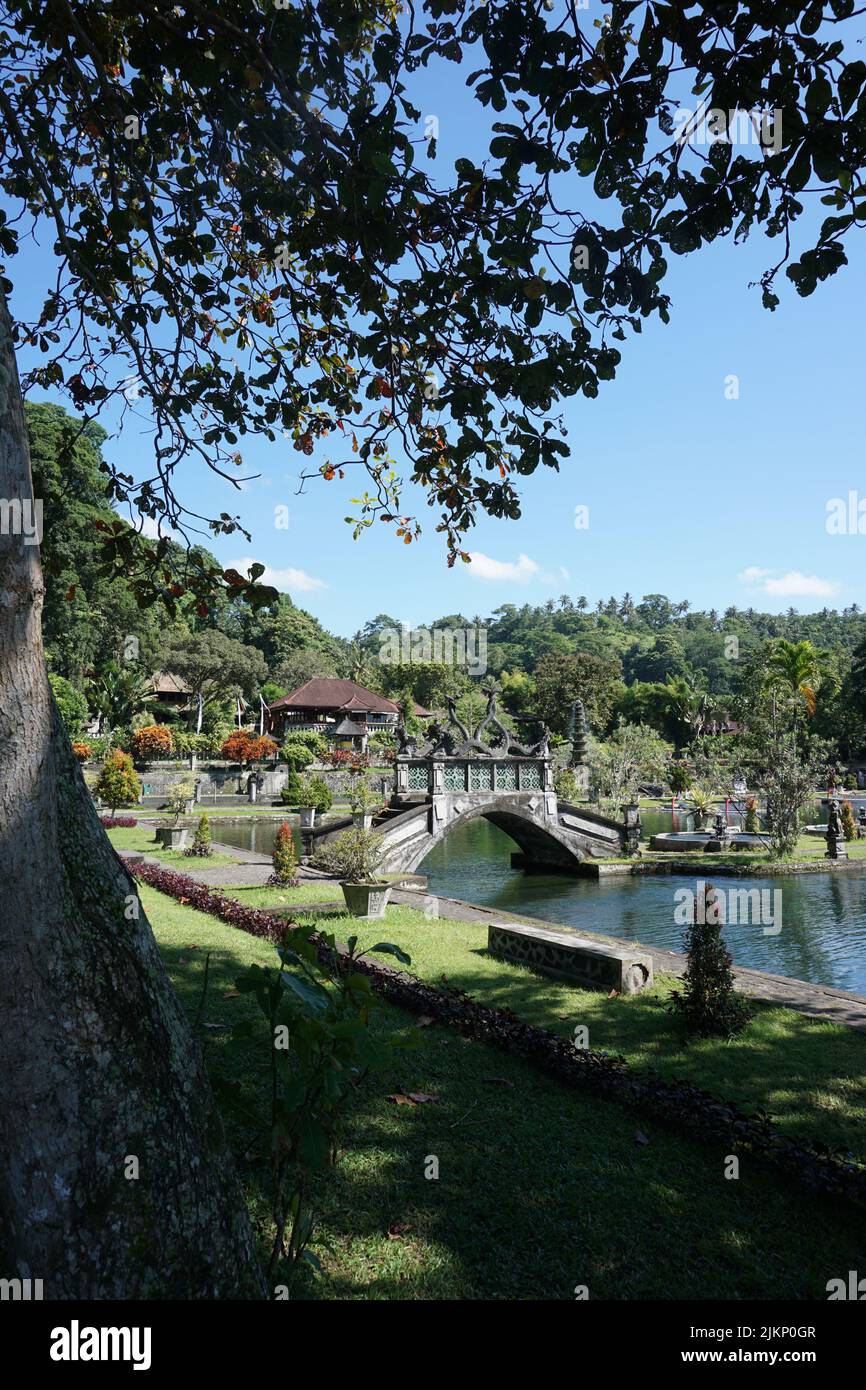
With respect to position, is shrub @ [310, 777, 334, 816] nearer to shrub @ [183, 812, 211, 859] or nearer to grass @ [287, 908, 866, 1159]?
shrub @ [183, 812, 211, 859]

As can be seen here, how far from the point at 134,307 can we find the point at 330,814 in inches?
1206

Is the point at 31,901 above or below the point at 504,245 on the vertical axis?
below

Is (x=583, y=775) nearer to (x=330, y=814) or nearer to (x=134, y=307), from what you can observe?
(x=330, y=814)

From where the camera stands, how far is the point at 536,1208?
13.1ft

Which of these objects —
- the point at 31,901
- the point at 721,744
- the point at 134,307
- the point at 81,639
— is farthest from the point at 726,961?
the point at 81,639

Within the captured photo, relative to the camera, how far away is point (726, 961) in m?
7.43

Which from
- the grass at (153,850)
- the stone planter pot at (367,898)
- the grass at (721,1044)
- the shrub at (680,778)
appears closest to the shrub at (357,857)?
the stone planter pot at (367,898)

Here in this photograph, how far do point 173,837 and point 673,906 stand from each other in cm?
1347

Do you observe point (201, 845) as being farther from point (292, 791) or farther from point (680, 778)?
point (680, 778)

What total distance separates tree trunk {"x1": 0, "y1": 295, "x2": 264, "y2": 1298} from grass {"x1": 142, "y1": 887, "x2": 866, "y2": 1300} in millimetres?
505

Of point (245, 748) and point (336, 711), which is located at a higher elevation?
point (336, 711)

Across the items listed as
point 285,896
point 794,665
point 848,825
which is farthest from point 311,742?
point 285,896

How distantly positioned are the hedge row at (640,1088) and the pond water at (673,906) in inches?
264

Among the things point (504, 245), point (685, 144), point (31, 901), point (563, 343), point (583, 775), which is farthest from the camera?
point (583, 775)
